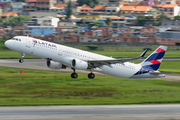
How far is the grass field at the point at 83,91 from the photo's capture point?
39781 millimetres

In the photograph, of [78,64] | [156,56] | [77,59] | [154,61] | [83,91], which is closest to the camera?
[83,91]

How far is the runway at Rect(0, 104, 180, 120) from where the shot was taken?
30453 millimetres

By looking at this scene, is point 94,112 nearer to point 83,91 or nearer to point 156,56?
point 83,91

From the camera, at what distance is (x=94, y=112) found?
3281 cm

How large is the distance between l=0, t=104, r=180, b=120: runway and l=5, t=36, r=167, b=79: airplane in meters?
13.5

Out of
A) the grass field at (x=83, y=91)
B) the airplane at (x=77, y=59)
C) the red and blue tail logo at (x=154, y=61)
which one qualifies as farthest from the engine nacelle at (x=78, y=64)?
the red and blue tail logo at (x=154, y=61)

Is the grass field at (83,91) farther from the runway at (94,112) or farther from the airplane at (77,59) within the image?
the runway at (94,112)

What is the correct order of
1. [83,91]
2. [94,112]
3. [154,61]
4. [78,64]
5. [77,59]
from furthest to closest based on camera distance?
[154,61]
[77,59]
[78,64]
[83,91]
[94,112]

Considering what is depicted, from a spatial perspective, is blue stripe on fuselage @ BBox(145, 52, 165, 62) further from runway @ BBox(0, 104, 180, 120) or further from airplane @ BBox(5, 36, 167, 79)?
runway @ BBox(0, 104, 180, 120)

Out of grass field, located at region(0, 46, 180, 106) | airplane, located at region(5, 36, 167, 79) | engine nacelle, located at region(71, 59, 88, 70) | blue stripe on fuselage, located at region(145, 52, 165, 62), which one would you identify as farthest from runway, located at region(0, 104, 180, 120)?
blue stripe on fuselage, located at region(145, 52, 165, 62)

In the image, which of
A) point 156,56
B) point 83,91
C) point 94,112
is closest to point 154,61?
point 156,56

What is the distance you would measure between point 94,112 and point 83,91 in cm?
1409

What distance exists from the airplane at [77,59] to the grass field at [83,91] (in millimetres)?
2027

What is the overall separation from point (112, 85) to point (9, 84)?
54.6 feet
